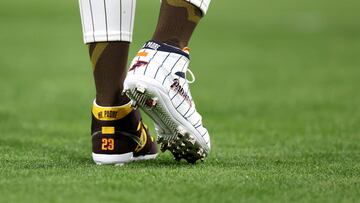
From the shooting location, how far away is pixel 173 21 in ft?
9.55

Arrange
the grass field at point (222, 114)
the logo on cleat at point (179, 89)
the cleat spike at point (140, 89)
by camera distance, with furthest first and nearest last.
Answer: the logo on cleat at point (179, 89) < the cleat spike at point (140, 89) < the grass field at point (222, 114)

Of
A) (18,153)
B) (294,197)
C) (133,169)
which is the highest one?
(294,197)

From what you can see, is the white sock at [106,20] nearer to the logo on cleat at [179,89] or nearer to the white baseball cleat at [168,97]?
the white baseball cleat at [168,97]

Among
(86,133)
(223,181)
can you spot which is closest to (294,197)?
(223,181)

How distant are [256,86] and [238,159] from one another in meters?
4.03

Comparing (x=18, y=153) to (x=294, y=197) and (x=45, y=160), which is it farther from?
(x=294, y=197)

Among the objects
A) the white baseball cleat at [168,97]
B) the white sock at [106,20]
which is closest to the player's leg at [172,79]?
the white baseball cleat at [168,97]

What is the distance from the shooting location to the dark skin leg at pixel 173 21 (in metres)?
2.91

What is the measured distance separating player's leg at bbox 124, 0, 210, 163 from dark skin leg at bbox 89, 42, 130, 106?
14 cm

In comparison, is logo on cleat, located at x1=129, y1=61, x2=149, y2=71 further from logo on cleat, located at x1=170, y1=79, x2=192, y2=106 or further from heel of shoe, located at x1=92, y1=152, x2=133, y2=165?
heel of shoe, located at x1=92, y1=152, x2=133, y2=165

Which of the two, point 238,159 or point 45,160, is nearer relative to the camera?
point 45,160

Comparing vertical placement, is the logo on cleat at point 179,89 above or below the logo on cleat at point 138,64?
below

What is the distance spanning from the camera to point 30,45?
10.4 metres

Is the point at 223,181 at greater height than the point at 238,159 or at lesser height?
Result: greater
